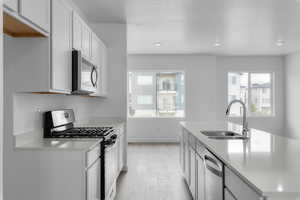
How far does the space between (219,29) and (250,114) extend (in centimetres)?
395

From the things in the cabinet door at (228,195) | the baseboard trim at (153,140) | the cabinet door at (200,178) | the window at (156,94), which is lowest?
the baseboard trim at (153,140)

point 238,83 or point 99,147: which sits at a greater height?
point 238,83

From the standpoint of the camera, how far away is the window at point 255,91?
7930 mm

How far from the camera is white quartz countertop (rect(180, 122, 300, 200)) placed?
1052 mm

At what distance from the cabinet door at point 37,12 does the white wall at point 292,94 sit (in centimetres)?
710

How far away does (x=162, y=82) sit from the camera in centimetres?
776

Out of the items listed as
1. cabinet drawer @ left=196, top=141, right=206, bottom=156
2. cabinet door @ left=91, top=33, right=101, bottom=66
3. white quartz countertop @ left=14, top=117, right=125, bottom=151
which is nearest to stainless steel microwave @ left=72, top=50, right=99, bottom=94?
cabinet door @ left=91, top=33, right=101, bottom=66

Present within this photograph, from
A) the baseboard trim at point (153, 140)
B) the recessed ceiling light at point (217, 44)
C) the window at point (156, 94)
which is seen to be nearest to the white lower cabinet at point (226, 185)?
the recessed ceiling light at point (217, 44)

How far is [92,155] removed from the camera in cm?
218

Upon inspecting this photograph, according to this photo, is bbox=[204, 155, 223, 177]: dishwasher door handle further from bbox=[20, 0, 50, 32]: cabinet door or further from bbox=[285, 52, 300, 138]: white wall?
bbox=[285, 52, 300, 138]: white wall

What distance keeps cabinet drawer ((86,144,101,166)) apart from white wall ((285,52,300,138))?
263 inches

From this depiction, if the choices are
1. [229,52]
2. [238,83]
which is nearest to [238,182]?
[229,52]

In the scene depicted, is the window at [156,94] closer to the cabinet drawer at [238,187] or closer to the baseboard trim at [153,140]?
the baseboard trim at [153,140]

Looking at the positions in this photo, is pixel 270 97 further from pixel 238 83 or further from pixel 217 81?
pixel 217 81
